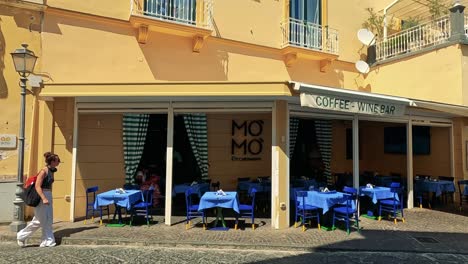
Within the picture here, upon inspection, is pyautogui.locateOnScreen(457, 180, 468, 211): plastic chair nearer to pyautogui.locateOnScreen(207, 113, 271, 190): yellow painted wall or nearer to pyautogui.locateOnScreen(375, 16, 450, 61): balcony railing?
pyautogui.locateOnScreen(375, 16, 450, 61): balcony railing

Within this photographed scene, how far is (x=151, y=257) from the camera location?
230 inches

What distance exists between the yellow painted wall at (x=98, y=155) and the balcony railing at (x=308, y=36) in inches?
237

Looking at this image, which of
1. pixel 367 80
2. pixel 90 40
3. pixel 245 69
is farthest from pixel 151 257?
pixel 367 80

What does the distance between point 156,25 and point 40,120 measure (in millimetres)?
3707

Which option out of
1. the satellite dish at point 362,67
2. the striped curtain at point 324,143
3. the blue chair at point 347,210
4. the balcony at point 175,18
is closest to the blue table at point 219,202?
the blue chair at point 347,210

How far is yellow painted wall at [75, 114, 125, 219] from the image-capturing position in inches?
344

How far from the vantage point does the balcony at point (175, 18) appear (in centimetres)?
912

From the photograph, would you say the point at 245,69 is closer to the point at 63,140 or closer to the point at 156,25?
the point at 156,25

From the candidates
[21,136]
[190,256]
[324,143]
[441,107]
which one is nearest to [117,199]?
[21,136]

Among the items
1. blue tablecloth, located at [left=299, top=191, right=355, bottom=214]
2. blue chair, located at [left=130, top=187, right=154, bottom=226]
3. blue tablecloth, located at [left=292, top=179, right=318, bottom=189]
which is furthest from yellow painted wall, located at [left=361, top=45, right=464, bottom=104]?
blue chair, located at [left=130, top=187, right=154, bottom=226]

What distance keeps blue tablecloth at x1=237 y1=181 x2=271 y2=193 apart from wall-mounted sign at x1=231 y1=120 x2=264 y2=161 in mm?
1210

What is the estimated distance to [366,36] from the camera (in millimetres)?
12820

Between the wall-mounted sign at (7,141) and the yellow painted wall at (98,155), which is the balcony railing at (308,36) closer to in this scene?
the yellow painted wall at (98,155)

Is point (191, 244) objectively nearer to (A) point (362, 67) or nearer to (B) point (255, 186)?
(B) point (255, 186)
